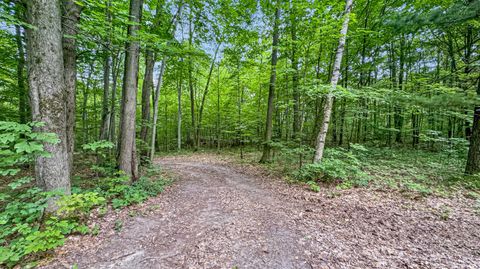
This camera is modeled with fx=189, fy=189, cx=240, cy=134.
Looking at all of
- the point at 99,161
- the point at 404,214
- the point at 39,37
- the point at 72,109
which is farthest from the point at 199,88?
the point at 404,214

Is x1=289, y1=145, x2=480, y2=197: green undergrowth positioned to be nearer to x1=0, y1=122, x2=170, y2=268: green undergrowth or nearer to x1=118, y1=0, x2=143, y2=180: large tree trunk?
x1=0, y1=122, x2=170, y2=268: green undergrowth

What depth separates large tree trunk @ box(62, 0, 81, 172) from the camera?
14.3 feet

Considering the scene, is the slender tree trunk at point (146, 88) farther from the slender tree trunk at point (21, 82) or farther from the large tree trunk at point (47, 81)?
the slender tree trunk at point (21, 82)

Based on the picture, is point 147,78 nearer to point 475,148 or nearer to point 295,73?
point 295,73

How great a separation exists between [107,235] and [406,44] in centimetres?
1869

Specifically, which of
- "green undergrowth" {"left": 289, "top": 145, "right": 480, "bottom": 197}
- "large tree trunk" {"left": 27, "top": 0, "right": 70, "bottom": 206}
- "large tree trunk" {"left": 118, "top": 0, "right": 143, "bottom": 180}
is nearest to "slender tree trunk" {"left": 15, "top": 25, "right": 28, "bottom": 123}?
"large tree trunk" {"left": 118, "top": 0, "right": 143, "bottom": 180}

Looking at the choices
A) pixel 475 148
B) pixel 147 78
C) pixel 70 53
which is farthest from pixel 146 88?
pixel 475 148

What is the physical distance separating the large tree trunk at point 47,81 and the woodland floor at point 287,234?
4.56 feet

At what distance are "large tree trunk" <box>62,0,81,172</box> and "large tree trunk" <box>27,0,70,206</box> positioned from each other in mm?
597

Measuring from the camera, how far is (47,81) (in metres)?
3.50

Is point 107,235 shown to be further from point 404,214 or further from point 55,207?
point 404,214

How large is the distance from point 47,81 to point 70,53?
1.72 m

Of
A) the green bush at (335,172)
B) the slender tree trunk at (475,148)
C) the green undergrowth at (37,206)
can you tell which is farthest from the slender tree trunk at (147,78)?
the slender tree trunk at (475,148)

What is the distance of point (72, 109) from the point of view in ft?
16.4
